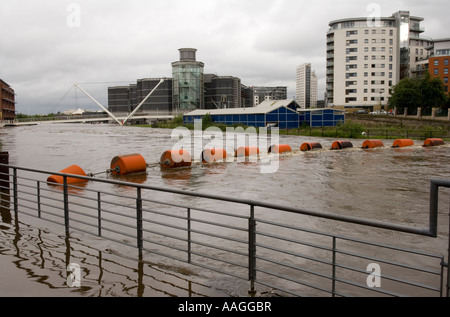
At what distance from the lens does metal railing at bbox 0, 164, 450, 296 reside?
469cm

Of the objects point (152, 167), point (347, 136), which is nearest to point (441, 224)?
point (152, 167)

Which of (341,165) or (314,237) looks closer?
(314,237)

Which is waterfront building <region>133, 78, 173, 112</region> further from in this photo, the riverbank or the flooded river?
the flooded river

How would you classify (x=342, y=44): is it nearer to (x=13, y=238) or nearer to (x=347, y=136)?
(x=347, y=136)

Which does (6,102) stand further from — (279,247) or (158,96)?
(279,247)

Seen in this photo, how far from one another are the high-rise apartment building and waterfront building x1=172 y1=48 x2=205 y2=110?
46042 mm

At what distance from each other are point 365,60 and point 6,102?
333 feet

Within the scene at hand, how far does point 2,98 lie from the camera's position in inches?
4493

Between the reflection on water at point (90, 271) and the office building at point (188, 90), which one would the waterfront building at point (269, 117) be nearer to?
the office building at point (188, 90)

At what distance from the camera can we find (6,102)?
121250 millimetres

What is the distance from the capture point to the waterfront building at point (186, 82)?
438 feet

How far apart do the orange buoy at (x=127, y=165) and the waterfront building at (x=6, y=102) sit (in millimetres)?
106281

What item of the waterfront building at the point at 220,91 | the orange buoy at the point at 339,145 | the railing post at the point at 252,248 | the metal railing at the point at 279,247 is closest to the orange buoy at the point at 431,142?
the orange buoy at the point at 339,145
